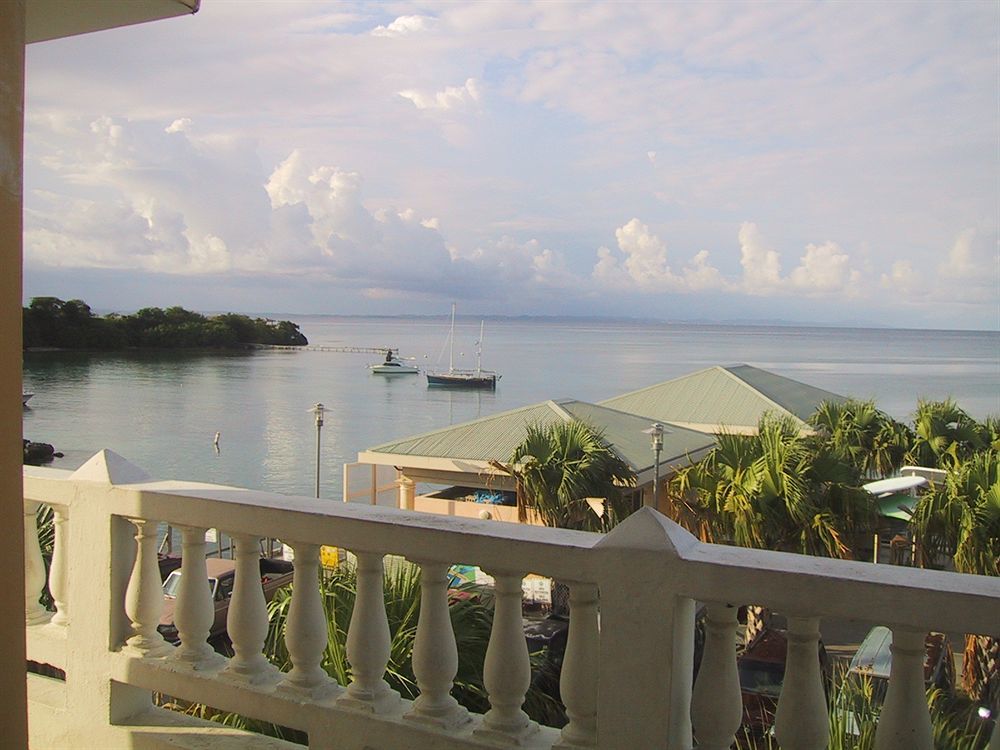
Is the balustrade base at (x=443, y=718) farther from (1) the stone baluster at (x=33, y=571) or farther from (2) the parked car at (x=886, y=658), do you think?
(2) the parked car at (x=886, y=658)

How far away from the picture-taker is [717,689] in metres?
2.06

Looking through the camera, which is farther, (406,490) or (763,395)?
(763,395)

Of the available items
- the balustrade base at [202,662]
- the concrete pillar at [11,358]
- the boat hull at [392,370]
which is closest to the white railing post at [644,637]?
the concrete pillar at [11,358]

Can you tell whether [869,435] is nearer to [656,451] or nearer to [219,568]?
[656,451]

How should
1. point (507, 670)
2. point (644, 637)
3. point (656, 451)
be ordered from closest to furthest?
point (644, 637), point (507, 670), point (656, 451)

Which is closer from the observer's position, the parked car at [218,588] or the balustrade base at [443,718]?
the balustrade base at [443,718]

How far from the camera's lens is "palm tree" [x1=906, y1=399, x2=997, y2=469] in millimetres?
20172

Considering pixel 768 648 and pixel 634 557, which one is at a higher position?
pixel 634 557

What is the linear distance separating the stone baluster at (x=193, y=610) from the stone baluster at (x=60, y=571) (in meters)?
0.52

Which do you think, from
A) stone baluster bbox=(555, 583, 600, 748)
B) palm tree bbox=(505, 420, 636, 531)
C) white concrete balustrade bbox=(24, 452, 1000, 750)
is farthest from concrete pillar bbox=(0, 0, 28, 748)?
palm tree bbox=(505, 420, 636, 531)

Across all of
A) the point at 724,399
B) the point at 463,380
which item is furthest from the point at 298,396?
the point at 724,399

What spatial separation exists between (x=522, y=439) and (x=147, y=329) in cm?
2043

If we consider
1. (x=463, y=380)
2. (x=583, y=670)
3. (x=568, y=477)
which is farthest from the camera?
(x=463, y=380)

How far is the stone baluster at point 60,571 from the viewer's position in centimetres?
304
